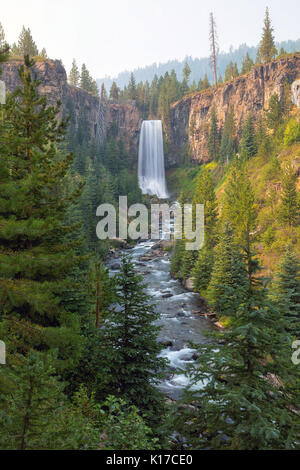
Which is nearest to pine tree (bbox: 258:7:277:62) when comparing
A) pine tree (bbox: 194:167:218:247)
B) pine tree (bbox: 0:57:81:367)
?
pine tree (bbox: 194:167:218:247)

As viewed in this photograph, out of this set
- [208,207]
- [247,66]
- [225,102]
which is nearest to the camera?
[208,207]

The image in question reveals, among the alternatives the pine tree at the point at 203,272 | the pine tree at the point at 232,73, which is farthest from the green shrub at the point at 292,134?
the pine tree at the point at 232,73

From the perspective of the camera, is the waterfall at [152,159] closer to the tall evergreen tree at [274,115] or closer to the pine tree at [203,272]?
the tall evergreen tree at [274,115]

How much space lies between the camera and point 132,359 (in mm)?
8875

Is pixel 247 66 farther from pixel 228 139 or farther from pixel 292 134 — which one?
pixel 292 134

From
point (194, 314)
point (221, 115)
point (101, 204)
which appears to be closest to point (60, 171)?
point (194, 314)

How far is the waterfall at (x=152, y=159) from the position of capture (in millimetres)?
88562

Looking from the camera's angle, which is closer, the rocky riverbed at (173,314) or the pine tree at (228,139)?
the rocky riverbed at (173,314)

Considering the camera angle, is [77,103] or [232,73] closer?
[77,103]

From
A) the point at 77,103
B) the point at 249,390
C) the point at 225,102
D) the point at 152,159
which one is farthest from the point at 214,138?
the point at 249,390

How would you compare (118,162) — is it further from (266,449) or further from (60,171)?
(266,449)

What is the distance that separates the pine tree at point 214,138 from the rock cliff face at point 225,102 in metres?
2.14

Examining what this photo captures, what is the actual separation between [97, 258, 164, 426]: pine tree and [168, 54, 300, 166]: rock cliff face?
196ft

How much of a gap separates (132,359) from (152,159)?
293 ft
